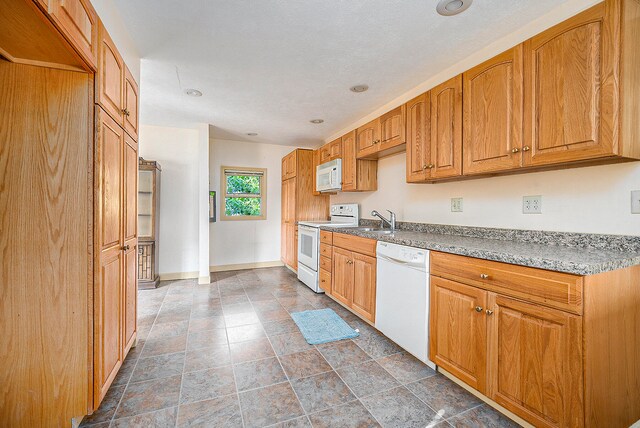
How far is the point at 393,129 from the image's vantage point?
2.74 metres

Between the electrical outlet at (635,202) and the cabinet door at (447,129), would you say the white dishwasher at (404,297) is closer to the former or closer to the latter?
the cabinet door at (447,129)

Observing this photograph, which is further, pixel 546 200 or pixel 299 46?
pixel 299 46

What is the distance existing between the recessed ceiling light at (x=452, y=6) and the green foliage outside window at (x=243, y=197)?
4.04m

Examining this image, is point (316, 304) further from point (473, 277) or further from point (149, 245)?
point (149, 245)

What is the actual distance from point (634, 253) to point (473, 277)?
72cm

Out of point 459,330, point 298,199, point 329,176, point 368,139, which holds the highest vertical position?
point 368,139

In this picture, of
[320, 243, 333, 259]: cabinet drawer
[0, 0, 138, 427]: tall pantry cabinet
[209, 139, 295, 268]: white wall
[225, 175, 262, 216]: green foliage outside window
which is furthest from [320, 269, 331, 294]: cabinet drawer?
[0, 0, 138, 427]: tall pantry cabinet

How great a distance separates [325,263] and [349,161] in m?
1.34

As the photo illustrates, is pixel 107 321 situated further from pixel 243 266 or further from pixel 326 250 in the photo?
pixel 243 266

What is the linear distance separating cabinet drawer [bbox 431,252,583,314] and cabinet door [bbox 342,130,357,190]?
1.92m

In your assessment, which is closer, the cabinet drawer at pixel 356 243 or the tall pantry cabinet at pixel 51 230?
the tall pantry cabinet at pixel 51 230

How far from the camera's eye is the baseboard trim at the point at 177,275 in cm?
436

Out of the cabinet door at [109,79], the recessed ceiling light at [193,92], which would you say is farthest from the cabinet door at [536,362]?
the recessed ceiling light at [193,92]

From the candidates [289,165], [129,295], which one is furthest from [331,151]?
[129,295]
